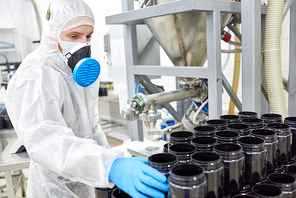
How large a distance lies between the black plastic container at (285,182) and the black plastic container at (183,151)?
0.20 metres

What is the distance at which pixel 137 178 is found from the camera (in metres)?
0.67

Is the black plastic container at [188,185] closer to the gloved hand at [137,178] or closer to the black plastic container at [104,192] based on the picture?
the gloved hand at [137,178]

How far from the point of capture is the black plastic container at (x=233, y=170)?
622 millimetres

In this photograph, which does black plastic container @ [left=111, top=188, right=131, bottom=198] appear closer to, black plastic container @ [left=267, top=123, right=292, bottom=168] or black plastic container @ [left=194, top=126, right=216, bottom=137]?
black plastic container @ [left=194, top=126, right=216, bottom=137]

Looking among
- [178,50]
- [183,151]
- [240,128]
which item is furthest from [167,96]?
[183,151]

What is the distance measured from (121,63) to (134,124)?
2.69ft

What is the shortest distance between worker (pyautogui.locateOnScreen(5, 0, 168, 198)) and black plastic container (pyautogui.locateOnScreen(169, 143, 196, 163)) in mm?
81

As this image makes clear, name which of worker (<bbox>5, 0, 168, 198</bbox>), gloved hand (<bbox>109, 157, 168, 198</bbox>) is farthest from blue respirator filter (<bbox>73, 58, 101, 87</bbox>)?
gloved hand (<bbox>109, 157, 168, 198</bbox>)

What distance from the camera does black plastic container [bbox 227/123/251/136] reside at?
0.79 meters

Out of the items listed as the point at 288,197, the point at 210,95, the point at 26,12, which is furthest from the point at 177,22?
the point at 26,12

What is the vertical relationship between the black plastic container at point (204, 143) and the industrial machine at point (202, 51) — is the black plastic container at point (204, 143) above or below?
below

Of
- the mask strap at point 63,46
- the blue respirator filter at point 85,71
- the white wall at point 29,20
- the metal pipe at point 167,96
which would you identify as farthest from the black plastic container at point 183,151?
the white wall at point 29,20

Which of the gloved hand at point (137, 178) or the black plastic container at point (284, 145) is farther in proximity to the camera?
the black plastic container at point (284, 145)

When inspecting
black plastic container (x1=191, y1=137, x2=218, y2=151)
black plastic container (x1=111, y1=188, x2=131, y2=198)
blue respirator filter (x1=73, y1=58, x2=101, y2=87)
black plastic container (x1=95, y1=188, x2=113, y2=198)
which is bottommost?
black plastic container (x1=95, y1=188, x2=113, y2=198)
